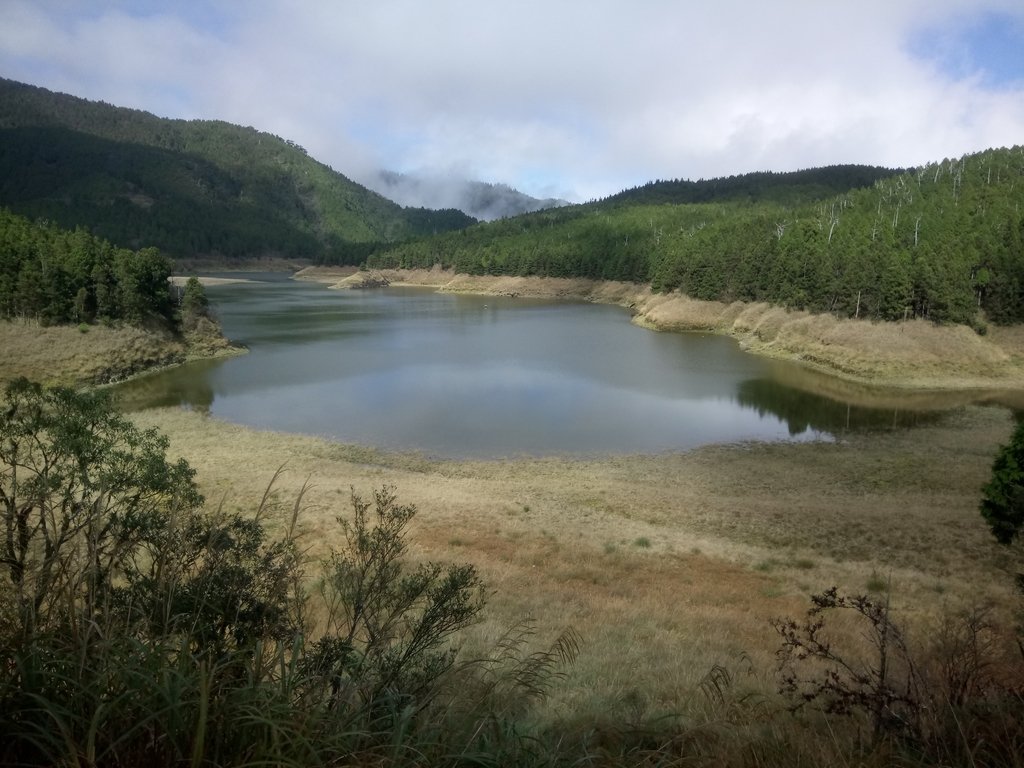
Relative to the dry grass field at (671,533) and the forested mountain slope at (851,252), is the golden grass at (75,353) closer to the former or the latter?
the dry grass field at (671,533)

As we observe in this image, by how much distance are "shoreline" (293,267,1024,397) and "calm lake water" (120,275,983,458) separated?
3.42 meters

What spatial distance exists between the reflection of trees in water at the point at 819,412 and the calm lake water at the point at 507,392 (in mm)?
94

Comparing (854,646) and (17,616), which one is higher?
(17,616)

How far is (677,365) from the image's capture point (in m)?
43.8

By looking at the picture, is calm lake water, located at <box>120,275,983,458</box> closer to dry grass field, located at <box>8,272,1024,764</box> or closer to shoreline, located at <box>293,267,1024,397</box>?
dry grass field, located at <box>8,272,1024,764</box>

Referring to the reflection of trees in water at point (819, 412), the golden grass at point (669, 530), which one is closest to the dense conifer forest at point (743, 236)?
the reflection of trees in water at point (819, 412)

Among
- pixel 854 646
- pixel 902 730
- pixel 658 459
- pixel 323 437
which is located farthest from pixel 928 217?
pixel 902 730

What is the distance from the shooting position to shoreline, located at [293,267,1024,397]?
129 feet

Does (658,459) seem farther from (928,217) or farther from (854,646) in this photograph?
(928,217)

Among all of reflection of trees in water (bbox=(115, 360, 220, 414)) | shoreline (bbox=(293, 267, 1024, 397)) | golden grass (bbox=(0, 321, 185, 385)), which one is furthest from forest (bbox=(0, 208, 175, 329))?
shoreline (bbox=(293, 267, 1024, 397))

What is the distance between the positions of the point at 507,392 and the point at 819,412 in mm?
15811

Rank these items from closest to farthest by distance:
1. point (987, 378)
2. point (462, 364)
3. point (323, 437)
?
1. point (323, 437)
2. point (987, 378)
3. point (462, 364)

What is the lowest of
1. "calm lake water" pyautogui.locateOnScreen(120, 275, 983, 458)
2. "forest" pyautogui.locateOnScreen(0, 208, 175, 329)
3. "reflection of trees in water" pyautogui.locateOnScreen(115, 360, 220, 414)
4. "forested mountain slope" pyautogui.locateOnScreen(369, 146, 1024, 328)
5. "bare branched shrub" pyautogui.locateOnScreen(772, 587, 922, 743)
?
"reflection of trees in water" pyautogui.locateOnScreen(115, 360, 220, 414)

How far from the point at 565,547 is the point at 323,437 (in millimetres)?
14165
